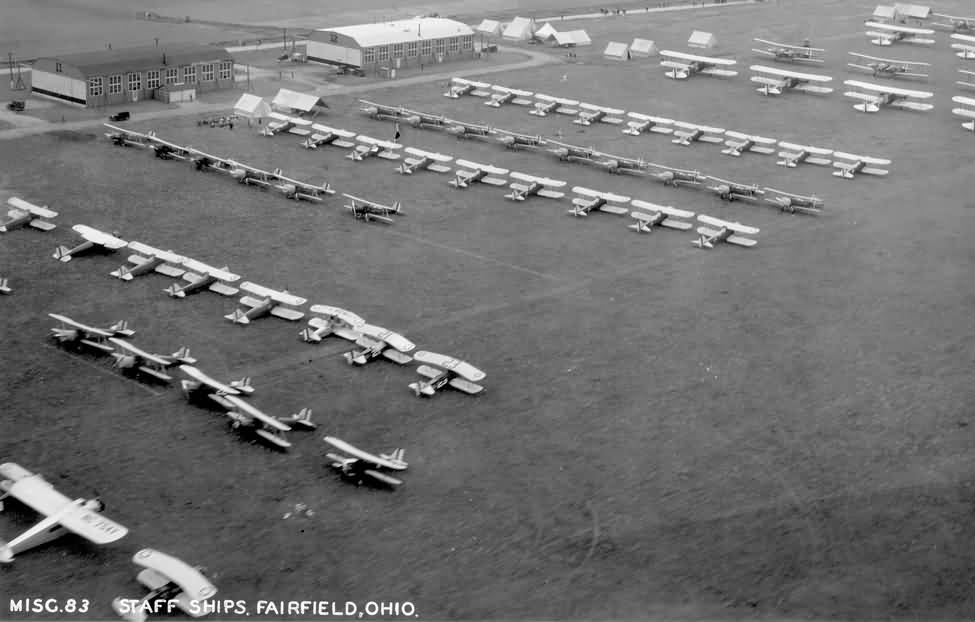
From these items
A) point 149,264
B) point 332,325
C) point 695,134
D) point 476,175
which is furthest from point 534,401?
→ point 695,134

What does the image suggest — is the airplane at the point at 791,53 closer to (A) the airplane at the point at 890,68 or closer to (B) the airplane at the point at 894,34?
(A) the airplane at the point at 890,68

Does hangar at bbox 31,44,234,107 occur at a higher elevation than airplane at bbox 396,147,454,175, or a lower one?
higher

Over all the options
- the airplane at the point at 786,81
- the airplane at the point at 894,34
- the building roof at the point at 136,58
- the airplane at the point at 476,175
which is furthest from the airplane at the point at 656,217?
the airplane at the point at 894,34

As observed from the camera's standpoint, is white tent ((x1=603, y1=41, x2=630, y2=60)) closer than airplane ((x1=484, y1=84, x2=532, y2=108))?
No

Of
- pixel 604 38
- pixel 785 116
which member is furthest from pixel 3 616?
pixel 604 38

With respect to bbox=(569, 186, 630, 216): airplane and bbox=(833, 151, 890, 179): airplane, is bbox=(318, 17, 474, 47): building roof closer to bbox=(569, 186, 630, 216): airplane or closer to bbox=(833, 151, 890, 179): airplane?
bbox=(569, 186, 630, 216): airplane

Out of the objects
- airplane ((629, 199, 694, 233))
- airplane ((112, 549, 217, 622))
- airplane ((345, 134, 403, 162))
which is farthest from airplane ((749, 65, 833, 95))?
airplane ((112, 549, 217, 622))

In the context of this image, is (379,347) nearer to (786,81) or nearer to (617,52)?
(786,81)
